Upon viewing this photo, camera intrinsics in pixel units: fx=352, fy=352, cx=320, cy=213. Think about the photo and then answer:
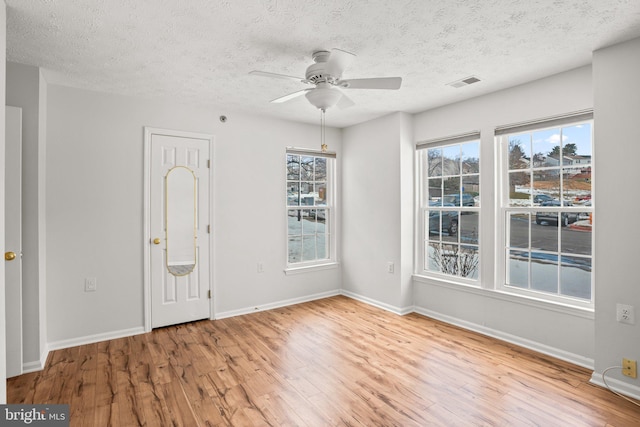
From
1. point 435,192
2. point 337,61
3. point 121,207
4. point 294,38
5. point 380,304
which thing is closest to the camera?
point 294,38

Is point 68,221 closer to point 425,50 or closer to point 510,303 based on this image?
point 425,50

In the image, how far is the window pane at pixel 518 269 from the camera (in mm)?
3316

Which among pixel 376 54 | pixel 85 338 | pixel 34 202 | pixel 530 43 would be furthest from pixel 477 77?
pixel 85 338

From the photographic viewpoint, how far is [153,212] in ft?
12.1

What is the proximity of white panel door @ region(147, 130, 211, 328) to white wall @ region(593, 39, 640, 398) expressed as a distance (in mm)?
3589

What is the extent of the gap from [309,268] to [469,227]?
2.11 meters

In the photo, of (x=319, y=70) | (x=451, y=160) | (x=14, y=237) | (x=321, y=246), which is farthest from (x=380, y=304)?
(x=14, y=237)

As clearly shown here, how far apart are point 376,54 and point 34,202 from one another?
2.90 m

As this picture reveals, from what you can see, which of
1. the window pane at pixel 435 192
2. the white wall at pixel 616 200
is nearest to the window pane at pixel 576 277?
the white wall at pixel 616 200

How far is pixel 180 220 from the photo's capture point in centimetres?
384

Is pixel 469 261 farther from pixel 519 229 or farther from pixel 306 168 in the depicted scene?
pixel 306 168

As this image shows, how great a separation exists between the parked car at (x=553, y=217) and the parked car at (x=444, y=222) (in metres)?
0.87

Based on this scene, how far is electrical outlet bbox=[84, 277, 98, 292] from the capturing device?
334cm

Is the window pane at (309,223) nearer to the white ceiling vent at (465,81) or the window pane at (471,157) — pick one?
the window pane at (471,157)
